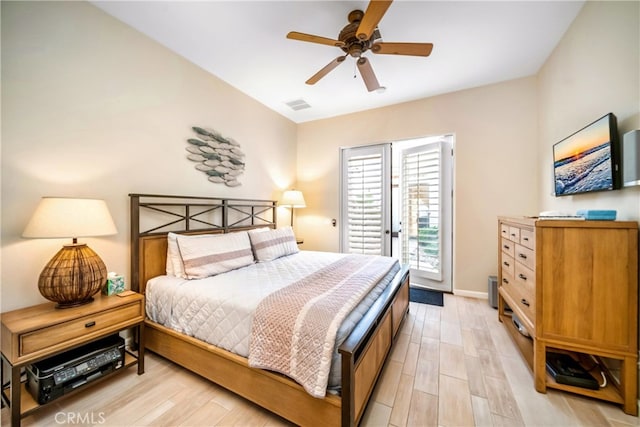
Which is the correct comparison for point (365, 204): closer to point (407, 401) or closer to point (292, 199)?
point (292, 199)

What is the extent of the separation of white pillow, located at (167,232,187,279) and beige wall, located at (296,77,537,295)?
126 inches

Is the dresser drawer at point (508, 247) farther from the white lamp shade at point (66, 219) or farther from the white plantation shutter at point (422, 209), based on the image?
the white lamp shade at point (66, 219)

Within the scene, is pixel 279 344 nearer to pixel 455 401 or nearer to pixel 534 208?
pixel 455 401

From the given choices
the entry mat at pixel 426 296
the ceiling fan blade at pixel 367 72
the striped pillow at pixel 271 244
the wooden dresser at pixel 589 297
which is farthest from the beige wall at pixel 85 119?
the wooden dresser at pixel 589 297

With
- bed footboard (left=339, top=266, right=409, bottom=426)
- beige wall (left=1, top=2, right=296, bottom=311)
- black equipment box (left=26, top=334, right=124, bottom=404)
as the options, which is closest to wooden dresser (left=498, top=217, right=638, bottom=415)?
bed footboard (left=339, top=266, right=409, bottom=426)

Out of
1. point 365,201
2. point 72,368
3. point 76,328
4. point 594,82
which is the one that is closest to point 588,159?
point 594,82

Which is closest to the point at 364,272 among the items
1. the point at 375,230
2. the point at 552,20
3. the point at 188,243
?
the point at 188,243

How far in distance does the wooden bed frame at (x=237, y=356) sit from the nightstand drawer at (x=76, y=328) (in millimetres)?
287

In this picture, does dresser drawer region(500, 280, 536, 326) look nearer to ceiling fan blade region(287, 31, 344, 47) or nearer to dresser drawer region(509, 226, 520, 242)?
dresser drawer region(509, 226, 520, 242)

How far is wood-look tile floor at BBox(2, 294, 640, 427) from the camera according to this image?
1.45 meters

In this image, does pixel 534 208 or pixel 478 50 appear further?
pixel 534 208

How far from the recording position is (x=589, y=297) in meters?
1.53

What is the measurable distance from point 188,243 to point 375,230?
2.81 m

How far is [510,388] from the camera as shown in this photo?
5.54 ft
